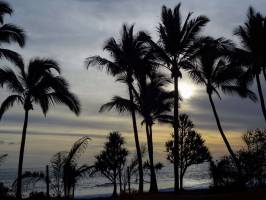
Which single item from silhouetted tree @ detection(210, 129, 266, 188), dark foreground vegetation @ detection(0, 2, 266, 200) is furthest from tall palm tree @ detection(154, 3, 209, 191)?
silhouetted tree @ detection(210, 129, 266, 188)

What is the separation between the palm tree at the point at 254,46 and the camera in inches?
935

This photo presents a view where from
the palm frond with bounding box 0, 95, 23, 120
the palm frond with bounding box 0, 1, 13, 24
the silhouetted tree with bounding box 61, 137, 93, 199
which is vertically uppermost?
the palm frond with bounding box 0, 1, 13, 24

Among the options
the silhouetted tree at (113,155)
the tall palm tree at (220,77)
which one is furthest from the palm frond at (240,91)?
the silhouetted tree at (113,155)

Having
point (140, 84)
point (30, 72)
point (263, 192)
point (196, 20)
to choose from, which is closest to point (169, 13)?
point (196, 20)

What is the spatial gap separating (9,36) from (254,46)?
13146mm

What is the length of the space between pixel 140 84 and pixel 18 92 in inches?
319

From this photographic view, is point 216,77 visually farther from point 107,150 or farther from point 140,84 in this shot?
point 107,150

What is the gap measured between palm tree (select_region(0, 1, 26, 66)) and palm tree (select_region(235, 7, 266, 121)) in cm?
1265

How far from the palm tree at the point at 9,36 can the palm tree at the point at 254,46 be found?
498 inches

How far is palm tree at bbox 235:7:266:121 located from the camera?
23.8m

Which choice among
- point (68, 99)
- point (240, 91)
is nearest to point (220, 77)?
point (240, 91)

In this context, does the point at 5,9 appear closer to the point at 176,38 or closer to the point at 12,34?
the point at 12,34

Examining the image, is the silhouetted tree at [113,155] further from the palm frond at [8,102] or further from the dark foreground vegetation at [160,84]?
the palm frond at [8,102]

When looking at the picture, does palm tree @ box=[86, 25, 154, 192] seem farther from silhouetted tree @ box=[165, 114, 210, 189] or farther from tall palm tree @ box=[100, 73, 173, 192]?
silhouetted tree @ box=[165, 114, 210, 189]
